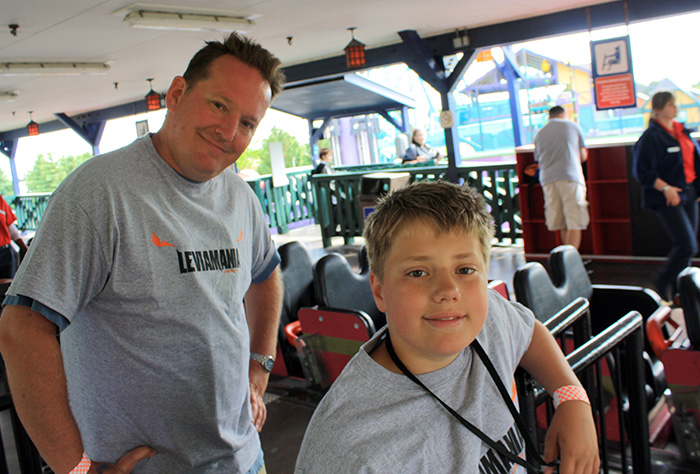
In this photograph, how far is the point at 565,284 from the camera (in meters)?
2.83

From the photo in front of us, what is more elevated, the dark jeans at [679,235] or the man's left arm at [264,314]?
the man's left arm at [264,314]

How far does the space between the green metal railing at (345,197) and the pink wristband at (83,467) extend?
386cm

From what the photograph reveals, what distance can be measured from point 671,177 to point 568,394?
13.5 ft

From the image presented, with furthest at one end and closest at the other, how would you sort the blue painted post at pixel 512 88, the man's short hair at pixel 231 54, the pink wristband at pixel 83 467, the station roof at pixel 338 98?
the station roof at pixel 338 98, the blue painted post at pixel 512 88, the man's short hair at pixel 231 54, the pink wristband at pixel 83 467

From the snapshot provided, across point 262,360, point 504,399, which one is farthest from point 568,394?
point 262,360

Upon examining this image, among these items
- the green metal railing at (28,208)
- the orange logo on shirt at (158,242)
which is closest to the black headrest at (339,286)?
the orange logo on shirt at (158,242)

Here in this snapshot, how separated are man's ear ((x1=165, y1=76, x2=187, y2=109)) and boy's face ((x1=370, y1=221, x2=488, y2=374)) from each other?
2.08 ft

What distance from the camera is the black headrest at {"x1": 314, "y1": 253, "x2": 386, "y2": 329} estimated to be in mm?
3229

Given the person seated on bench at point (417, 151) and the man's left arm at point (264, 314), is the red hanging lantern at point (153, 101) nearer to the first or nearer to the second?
the person seated on bench at point (417, 151)

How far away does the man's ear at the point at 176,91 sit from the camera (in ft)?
4.23

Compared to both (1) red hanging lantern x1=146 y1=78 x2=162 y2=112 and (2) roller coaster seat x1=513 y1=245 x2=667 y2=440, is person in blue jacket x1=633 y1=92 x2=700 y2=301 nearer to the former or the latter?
(2) roller coaster seat x1=513 y1=245 x2=667 y2=440

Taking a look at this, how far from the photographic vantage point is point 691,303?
2.31 m

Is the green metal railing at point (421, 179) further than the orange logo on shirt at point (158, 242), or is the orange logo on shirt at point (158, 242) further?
the green metal railing at point (421, 179)

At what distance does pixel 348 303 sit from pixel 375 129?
1277 cm
